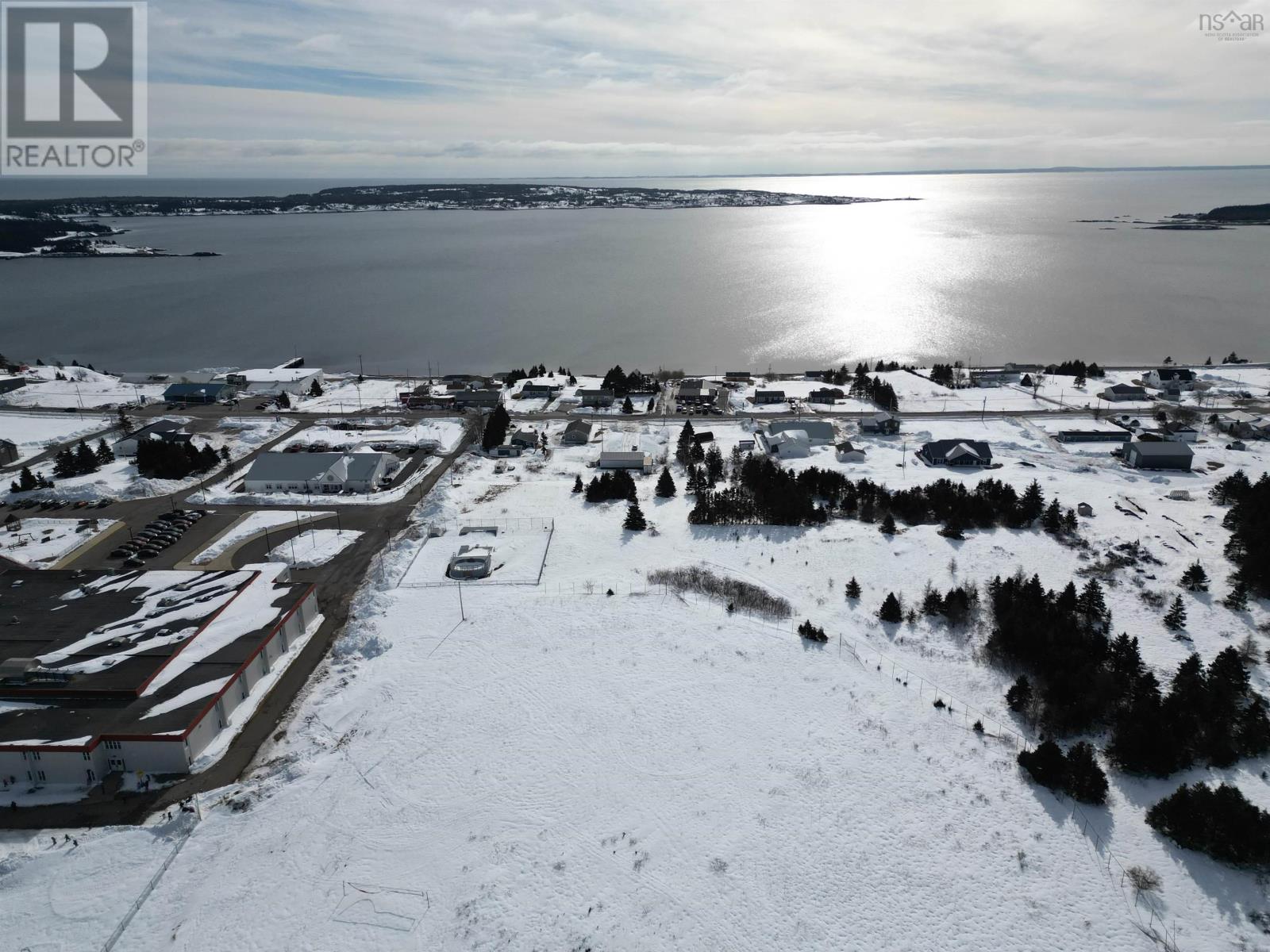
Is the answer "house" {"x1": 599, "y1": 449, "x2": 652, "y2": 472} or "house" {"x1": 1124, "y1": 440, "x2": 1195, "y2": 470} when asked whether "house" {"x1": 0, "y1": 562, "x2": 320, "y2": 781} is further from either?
"house" {"x1": 1124, "y1": 440, "x2": 1195, "y2": 470}

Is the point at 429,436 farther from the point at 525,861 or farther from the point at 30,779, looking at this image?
the point at 525,861

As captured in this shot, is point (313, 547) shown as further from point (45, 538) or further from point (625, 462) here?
point (625, 462)

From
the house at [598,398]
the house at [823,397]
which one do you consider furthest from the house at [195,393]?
the house at [823,397]

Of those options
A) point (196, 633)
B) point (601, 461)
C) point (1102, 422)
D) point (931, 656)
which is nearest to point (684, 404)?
point (601, 461)

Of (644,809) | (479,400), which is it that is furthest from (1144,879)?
(479,400)

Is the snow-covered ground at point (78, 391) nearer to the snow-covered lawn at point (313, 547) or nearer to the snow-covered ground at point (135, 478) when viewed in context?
the snow-covered ground at point (135, 478)
